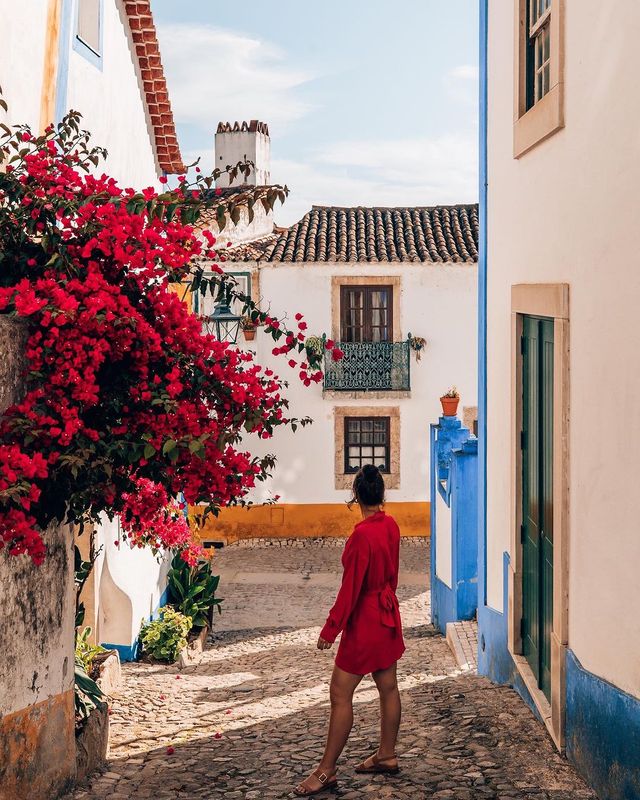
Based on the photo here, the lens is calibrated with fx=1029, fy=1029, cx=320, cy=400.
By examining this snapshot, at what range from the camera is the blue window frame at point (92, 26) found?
30.7ft

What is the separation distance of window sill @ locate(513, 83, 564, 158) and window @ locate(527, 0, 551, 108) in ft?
0.54

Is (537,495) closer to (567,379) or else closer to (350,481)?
(567,379)

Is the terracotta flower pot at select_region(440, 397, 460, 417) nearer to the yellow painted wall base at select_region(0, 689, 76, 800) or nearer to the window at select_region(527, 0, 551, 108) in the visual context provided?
the window at select_region(527, 0, 551, 108)

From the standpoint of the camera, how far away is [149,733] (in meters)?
6.95

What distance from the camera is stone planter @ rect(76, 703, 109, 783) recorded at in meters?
5.54

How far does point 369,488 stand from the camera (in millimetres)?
4879

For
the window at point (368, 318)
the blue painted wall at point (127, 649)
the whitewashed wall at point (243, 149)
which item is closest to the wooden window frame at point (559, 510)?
the blue painted wall at point (127, 649)

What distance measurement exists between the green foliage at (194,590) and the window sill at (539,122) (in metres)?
7.32

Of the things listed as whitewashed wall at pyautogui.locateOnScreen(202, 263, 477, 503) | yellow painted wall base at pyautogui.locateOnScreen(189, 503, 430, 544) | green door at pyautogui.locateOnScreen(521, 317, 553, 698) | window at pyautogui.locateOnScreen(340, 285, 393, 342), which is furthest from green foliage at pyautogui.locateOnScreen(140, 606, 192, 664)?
window at pyautogui.locateOnScreen(340, 285, 393, 342)

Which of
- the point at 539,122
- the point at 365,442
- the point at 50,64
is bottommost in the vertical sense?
the point at 365,442

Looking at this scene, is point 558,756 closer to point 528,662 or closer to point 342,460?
point 528,662

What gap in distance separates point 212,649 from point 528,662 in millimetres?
6156

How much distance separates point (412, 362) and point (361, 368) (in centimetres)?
104

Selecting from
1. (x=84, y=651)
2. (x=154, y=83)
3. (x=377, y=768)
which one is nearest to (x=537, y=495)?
(x=377, y=768)
